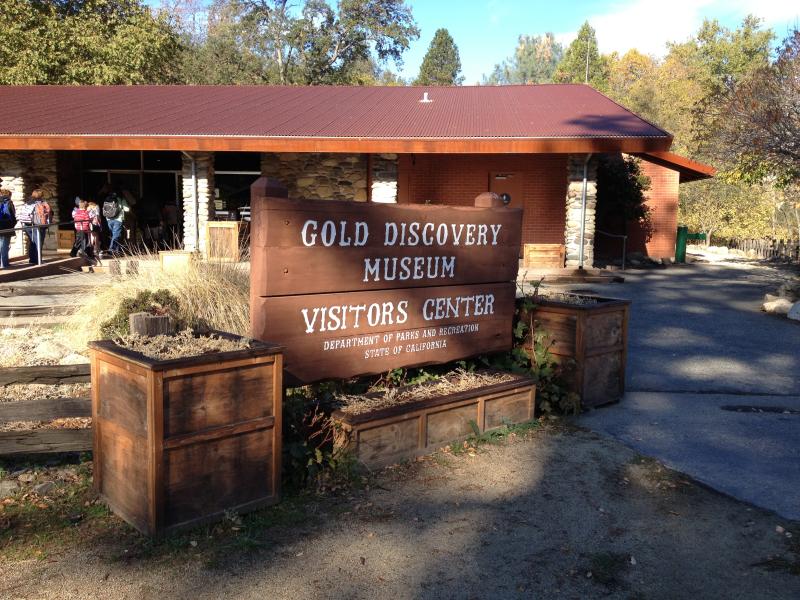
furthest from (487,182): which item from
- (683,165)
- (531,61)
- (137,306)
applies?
(531,61)

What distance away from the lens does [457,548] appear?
12.0 ft

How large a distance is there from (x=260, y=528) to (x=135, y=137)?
13.1 metres

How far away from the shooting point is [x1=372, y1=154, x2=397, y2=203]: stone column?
16.6m

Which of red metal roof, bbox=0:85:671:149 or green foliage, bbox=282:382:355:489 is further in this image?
red metal roof, bbox=0:85:671:149

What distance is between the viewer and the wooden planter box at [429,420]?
451cm

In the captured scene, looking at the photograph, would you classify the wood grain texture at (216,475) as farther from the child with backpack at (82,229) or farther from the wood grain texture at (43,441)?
the child with backpack at (82,229)

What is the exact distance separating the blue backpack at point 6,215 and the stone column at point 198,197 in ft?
11.7

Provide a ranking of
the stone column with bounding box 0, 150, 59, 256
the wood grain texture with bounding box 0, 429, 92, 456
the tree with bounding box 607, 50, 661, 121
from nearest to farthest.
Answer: the wood grain texture with bounding box 0, 429, 92, 456, the stone column with bounding box 0, 150, 59, 256, the tree with bounding box 607, 50, 661, 121

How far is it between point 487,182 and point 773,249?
1090 cm

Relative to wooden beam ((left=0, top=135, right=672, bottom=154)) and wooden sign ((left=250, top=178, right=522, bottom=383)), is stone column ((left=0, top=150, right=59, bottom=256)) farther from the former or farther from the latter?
wooden sign ((left=250, top=178, right=522, bottom=383))

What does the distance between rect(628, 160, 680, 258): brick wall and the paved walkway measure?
9.22m

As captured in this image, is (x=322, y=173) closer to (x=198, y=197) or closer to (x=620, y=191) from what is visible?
(x=198, y=197)

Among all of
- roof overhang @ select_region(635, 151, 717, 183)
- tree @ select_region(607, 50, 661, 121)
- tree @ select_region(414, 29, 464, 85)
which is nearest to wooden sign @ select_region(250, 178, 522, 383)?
roof overhang @ select_region(635, 151, 717, 183)

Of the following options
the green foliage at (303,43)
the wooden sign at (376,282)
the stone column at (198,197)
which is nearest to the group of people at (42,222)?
the stone column at (198,197)
